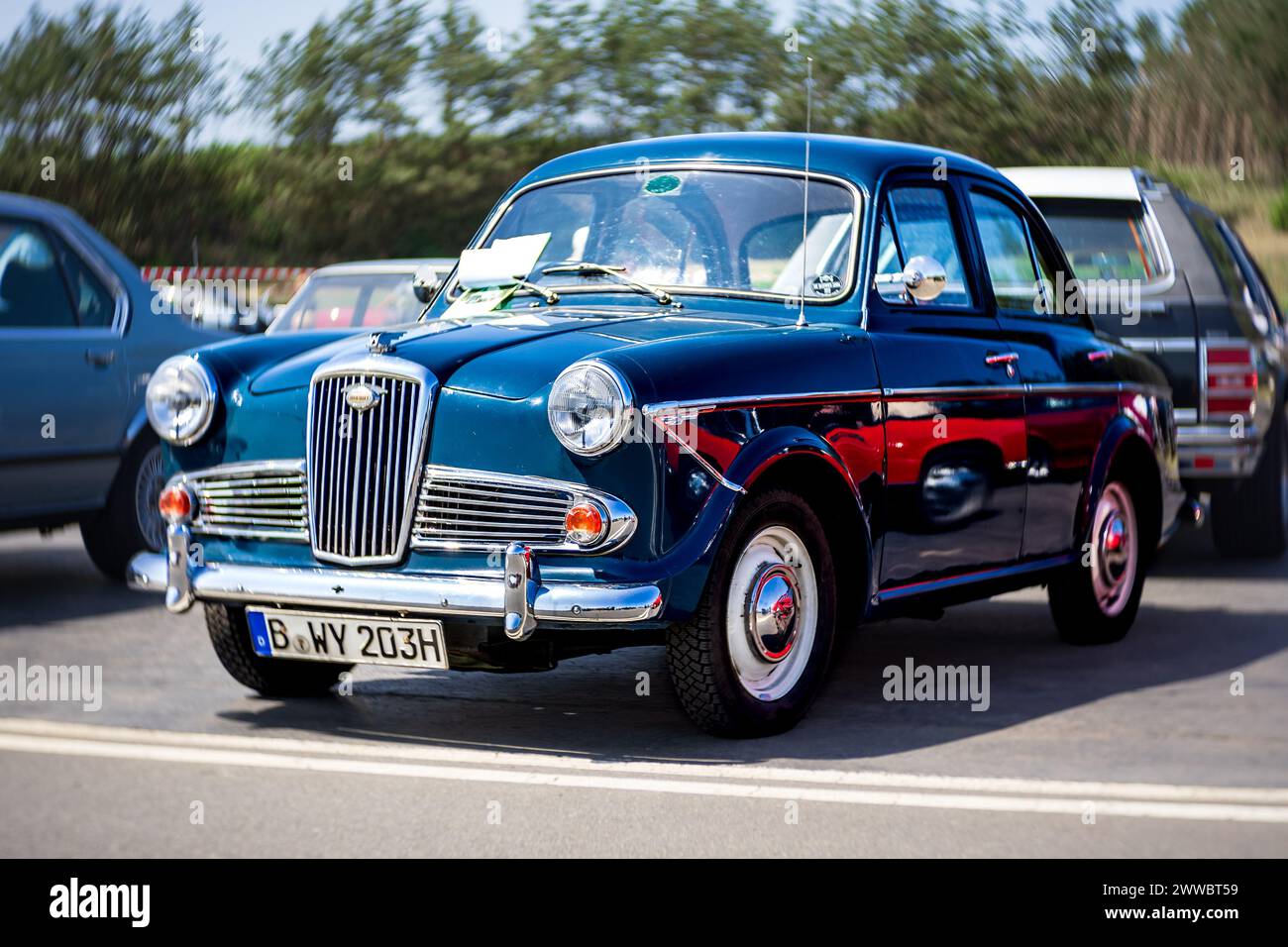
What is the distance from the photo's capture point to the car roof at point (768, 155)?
6.93 meters

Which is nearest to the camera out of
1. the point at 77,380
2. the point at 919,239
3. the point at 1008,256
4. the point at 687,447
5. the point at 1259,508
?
the point at 687,447

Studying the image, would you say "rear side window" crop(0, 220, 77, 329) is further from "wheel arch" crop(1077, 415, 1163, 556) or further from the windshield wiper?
"wheel arch" crop(1077, 415, 1163, 556)

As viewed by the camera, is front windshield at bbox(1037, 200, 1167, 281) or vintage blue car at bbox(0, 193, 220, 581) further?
front windshield at bbox(1037, 200, 1167, 281)

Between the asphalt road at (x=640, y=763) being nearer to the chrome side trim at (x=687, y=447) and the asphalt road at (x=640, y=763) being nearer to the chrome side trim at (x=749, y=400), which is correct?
the chrome side trim at (x=687, y=447)

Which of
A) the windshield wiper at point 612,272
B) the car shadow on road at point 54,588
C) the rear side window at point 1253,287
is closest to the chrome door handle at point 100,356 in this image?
the car shadow on road at point 54,588

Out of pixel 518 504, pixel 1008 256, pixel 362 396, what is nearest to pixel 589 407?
pixel 518 504

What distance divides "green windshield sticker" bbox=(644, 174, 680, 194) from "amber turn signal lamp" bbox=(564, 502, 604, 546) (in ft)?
6.19

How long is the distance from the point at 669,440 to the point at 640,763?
1.00 metres

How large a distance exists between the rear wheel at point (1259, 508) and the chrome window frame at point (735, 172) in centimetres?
510

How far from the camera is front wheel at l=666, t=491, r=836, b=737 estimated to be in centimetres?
573

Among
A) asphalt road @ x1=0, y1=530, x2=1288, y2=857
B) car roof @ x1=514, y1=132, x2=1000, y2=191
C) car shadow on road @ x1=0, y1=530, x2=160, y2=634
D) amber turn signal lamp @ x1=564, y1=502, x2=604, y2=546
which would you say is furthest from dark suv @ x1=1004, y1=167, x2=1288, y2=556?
amber turn signal lamp @ x1=564, y1=502, x2=604, y2=546

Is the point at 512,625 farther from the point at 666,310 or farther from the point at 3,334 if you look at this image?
the point at 3,334

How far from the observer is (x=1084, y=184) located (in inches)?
410

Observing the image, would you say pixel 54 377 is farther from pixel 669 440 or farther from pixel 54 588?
pixel 669 440
